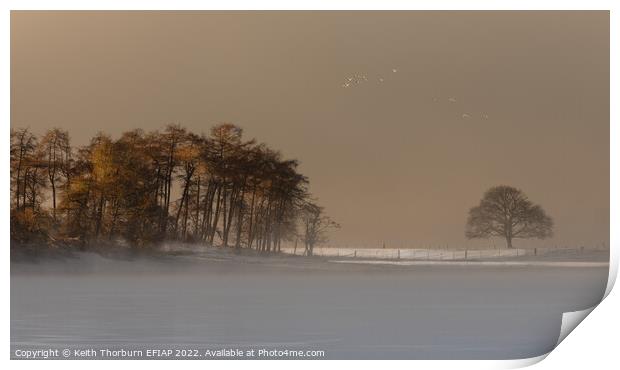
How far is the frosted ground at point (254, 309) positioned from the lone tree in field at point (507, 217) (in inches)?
8.7

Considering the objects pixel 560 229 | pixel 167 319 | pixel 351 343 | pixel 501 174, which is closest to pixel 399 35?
pixel 501 174

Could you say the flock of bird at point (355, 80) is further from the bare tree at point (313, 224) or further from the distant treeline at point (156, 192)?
the bare tree at point (313, 224)

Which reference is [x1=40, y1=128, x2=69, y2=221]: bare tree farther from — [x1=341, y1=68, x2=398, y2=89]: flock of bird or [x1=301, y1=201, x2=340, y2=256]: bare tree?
[x1=341, y1=68, x2=398, y2=89]: flock of bird

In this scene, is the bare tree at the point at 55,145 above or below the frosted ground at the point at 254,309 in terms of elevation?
above

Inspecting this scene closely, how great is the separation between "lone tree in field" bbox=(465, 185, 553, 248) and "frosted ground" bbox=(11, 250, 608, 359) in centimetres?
22

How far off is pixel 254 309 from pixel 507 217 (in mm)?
1479

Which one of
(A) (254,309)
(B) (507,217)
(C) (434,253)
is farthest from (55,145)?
(B) (507,217)

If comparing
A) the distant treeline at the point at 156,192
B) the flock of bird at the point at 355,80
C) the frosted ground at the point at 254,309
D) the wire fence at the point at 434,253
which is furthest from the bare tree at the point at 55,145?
the flock of bird at the point at 355,80

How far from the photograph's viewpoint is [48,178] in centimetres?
459

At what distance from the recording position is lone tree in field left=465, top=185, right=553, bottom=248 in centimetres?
459

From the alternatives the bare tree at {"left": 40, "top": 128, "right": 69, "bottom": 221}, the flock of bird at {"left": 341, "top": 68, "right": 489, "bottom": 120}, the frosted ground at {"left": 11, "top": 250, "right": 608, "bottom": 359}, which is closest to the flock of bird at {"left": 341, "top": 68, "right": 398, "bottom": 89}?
the flock of bird at {"left": 341, "top": 68, "right": 489, "bottom": 120}

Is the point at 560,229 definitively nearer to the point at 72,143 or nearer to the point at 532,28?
the point at 532,28

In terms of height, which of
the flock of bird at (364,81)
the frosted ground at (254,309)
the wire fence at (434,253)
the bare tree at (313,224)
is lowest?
the frosted ground at (254,309)

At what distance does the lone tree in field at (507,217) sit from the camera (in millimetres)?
4594
